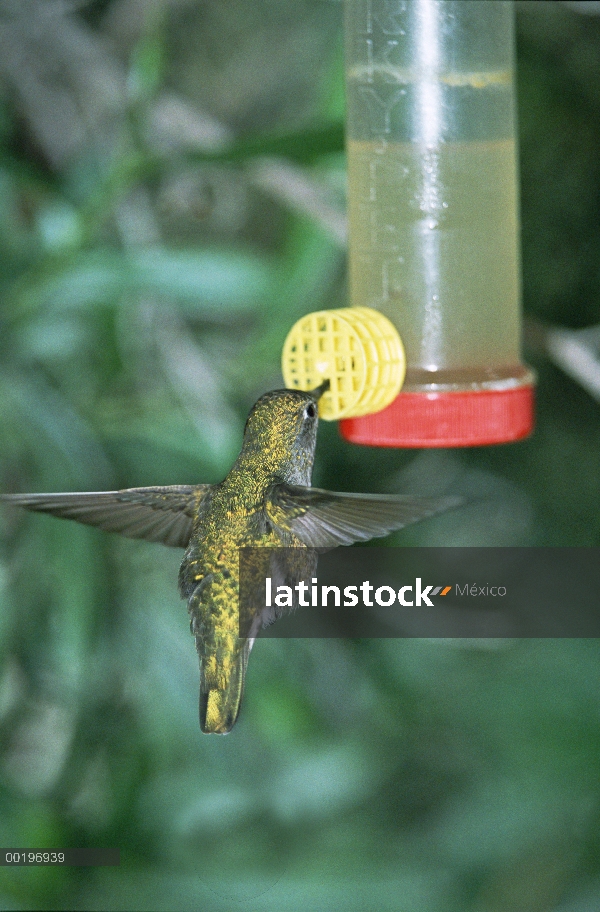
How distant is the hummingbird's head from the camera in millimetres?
987

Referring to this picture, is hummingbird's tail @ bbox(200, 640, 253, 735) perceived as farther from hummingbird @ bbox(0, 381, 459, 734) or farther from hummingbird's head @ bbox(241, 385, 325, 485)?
hummingbird's head @ bbox(241, 385, 325, 485)


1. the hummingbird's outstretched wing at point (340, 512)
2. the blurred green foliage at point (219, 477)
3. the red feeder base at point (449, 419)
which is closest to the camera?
the hummingbird's outstretched wing at point (340, 512)

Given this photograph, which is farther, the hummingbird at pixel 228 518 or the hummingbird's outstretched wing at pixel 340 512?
the hummingbird at pixel 228 518

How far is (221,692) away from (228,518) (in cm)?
17

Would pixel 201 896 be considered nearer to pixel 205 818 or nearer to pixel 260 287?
pixel 205 818

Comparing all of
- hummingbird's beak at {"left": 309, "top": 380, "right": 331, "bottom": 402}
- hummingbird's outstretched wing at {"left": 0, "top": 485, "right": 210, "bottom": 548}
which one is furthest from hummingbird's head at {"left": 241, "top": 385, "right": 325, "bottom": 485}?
hummingbird's outstretched wing at {"left": 0, "top": 485, "right": 210, "bottom": 548}

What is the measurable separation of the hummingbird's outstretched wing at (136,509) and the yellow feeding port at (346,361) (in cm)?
17

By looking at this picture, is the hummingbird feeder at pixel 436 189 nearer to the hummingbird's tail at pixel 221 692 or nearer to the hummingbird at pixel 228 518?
the hummingbird at pixel 228 518

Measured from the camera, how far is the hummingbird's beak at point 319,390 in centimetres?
101

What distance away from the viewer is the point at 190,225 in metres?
2.46

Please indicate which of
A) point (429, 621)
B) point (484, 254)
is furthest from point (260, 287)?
point (429, 621)

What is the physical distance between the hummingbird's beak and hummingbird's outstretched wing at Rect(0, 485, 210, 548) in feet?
0.58

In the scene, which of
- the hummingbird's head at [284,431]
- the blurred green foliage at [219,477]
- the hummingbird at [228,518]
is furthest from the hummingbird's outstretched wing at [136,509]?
the blurred green foliage at [219,477]

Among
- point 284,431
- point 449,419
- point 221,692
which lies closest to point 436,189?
point 449,419
